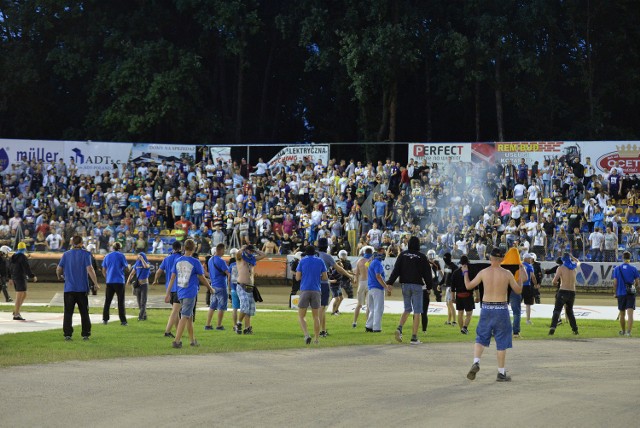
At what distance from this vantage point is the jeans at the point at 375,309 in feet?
71.9

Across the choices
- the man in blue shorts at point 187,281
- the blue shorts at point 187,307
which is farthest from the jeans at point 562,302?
the blue shorts at point 187,307

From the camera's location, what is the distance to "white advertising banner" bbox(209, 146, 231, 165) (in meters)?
A: 45.5

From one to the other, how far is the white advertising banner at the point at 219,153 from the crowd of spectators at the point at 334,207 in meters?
0.67

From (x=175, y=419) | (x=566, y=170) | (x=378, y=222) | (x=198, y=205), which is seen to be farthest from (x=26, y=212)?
(x=175, y=419)

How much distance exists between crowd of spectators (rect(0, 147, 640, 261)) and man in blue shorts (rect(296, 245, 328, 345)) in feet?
53.8

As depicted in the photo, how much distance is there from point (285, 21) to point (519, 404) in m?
42.1

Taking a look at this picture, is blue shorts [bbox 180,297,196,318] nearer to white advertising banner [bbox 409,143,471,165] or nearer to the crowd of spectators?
the crowd of spectators

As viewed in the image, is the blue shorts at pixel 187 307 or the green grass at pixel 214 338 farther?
the blue shorts at pixel 187 307

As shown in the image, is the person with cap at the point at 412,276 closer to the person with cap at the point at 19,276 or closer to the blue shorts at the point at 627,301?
the blue shorts at the point at 627,301

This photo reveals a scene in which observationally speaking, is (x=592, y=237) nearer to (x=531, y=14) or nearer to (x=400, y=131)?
(x=531, y=14)

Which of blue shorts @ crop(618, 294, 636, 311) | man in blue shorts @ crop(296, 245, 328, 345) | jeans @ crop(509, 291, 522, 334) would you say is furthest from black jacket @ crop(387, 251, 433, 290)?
blue shorts @ crop(618, 294, 636, 311)

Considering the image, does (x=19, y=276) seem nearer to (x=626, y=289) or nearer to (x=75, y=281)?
(x=75, y=281)

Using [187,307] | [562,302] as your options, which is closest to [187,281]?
[187,307]

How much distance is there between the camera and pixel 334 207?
40.0 metres
